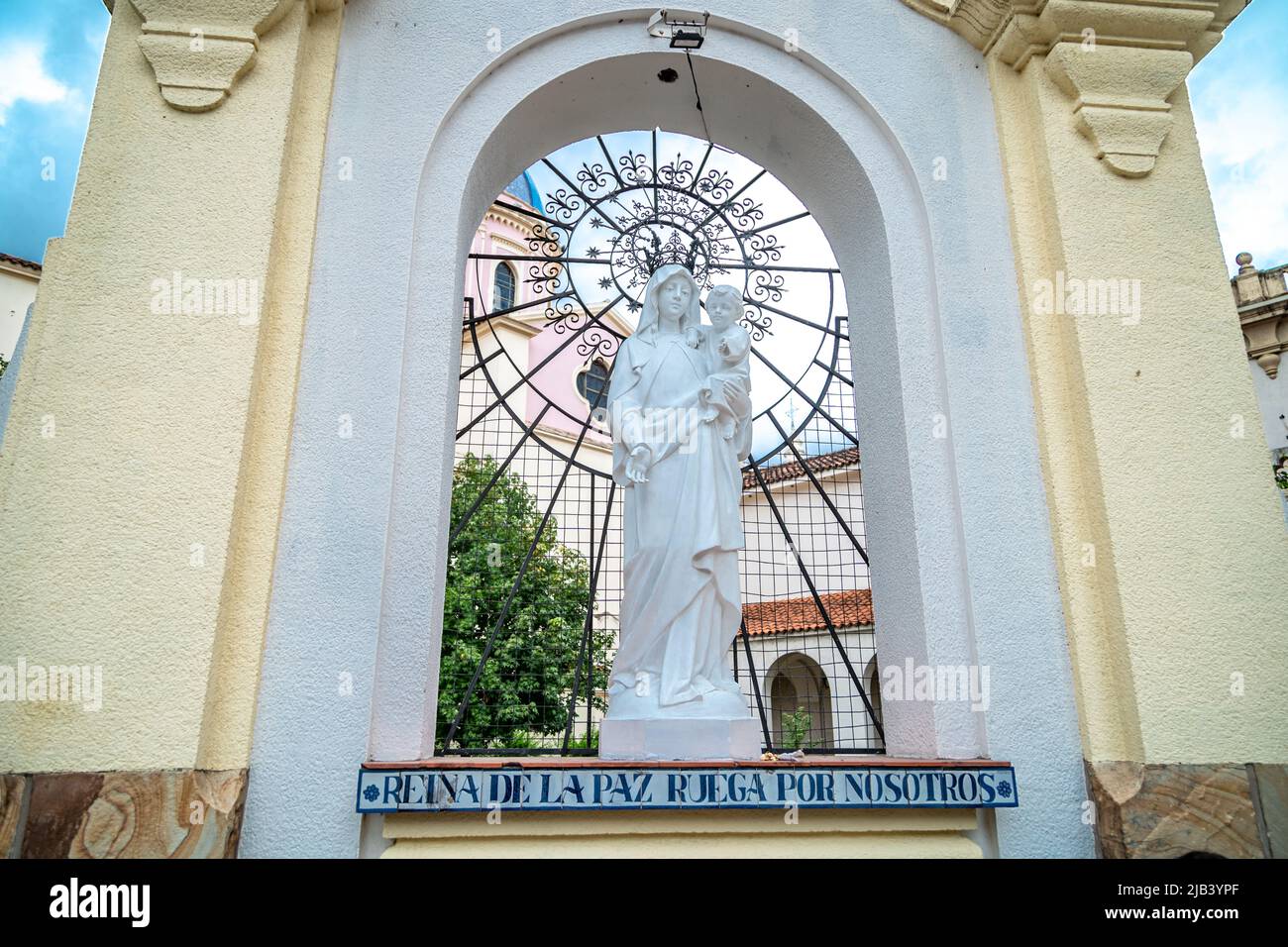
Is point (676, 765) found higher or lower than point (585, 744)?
lower

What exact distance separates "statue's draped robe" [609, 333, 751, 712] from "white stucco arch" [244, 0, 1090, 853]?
0.96 meters

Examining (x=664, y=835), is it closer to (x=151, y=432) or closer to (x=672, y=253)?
(x=151, y=432)

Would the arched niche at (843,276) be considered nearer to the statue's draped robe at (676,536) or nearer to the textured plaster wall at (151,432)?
the textured plaster wall at (151,432)

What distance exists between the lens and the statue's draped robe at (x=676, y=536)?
426 cm

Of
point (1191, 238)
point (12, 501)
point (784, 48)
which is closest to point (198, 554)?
point (12, 501)

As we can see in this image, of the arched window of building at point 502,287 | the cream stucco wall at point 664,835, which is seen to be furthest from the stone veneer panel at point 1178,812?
the arched window of building at point 502,287

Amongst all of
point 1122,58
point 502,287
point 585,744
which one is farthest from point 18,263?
point 1122,58

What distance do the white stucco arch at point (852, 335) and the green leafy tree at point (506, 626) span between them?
6238mm

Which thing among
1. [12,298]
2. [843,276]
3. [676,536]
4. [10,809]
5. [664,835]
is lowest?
[664,835]

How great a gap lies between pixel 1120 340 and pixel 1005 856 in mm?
2665

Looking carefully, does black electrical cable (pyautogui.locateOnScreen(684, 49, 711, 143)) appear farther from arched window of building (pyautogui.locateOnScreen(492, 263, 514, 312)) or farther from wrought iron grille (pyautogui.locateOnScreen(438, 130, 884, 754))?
arched window of building (pyautogui.locateOnScreen(492, 263, 514, 312))

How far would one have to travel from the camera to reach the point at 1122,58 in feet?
16.3

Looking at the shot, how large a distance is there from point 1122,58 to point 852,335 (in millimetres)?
2129

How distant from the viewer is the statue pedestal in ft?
13.0
